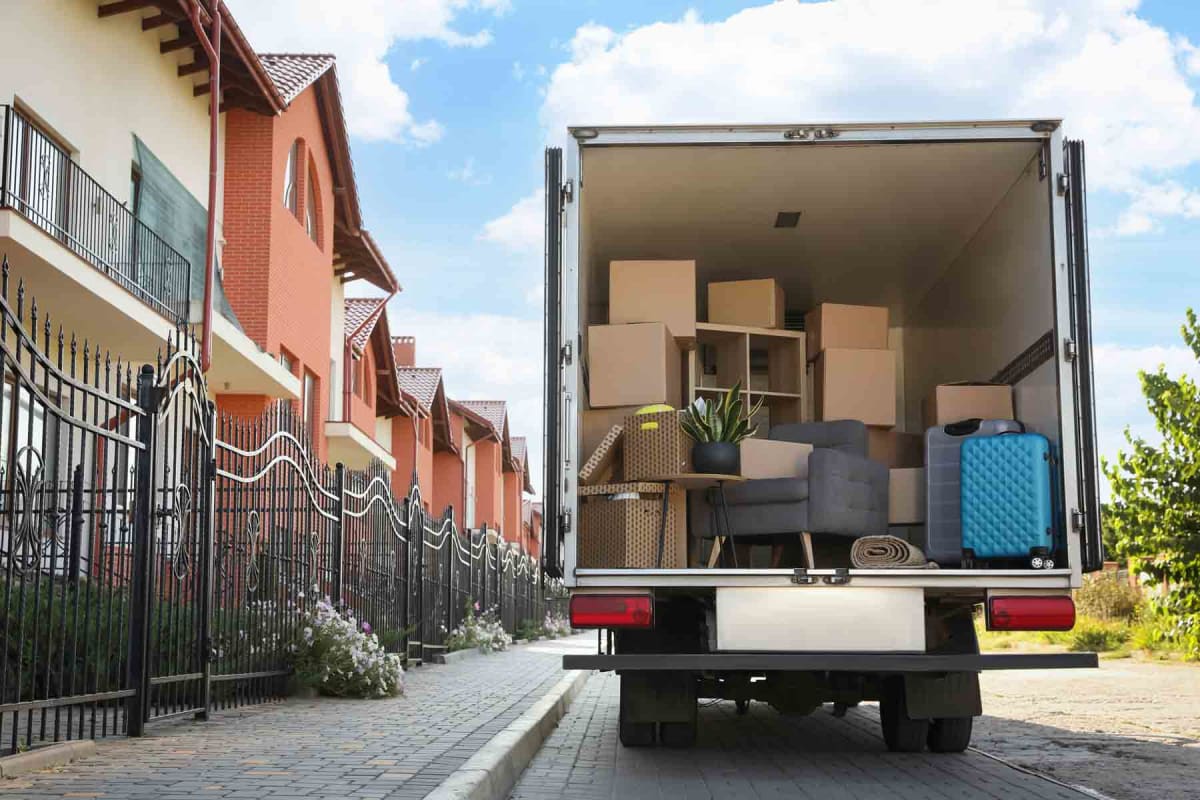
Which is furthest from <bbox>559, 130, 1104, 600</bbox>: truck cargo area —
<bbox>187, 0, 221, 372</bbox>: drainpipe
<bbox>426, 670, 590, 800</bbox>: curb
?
<bbox>187, 0, 221, 372</bbox>: drainpipe

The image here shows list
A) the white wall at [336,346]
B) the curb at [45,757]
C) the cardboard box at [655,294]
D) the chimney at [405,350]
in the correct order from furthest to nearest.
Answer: the chimney at [405,350] → the white wall at [336,346] → the cardboard box at [655,294] → the curb at [45,757]

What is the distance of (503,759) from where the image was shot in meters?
7.12

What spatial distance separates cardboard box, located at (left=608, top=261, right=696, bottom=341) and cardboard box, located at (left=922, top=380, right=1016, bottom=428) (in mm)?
1789

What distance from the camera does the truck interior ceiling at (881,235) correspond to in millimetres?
8258

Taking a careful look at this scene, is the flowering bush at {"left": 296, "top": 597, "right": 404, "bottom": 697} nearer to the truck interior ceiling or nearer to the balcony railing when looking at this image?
the truck interior ceiling

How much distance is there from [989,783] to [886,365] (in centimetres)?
367

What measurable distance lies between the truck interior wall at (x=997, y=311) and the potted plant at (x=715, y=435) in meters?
1.69

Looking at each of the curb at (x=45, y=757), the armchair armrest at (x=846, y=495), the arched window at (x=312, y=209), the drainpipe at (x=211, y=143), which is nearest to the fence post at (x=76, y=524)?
the curb at (x=45, y=757)

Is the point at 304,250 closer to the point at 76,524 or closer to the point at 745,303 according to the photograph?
the point at 745,303

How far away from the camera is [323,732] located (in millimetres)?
8281

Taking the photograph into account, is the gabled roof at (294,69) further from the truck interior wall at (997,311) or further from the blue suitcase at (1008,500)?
the blue suitcase at (1008,500)

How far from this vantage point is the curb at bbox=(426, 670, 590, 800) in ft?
19.4

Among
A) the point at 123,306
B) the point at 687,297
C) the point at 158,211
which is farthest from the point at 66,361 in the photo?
the point at 687,297

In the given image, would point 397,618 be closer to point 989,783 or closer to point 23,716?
point 23,716
